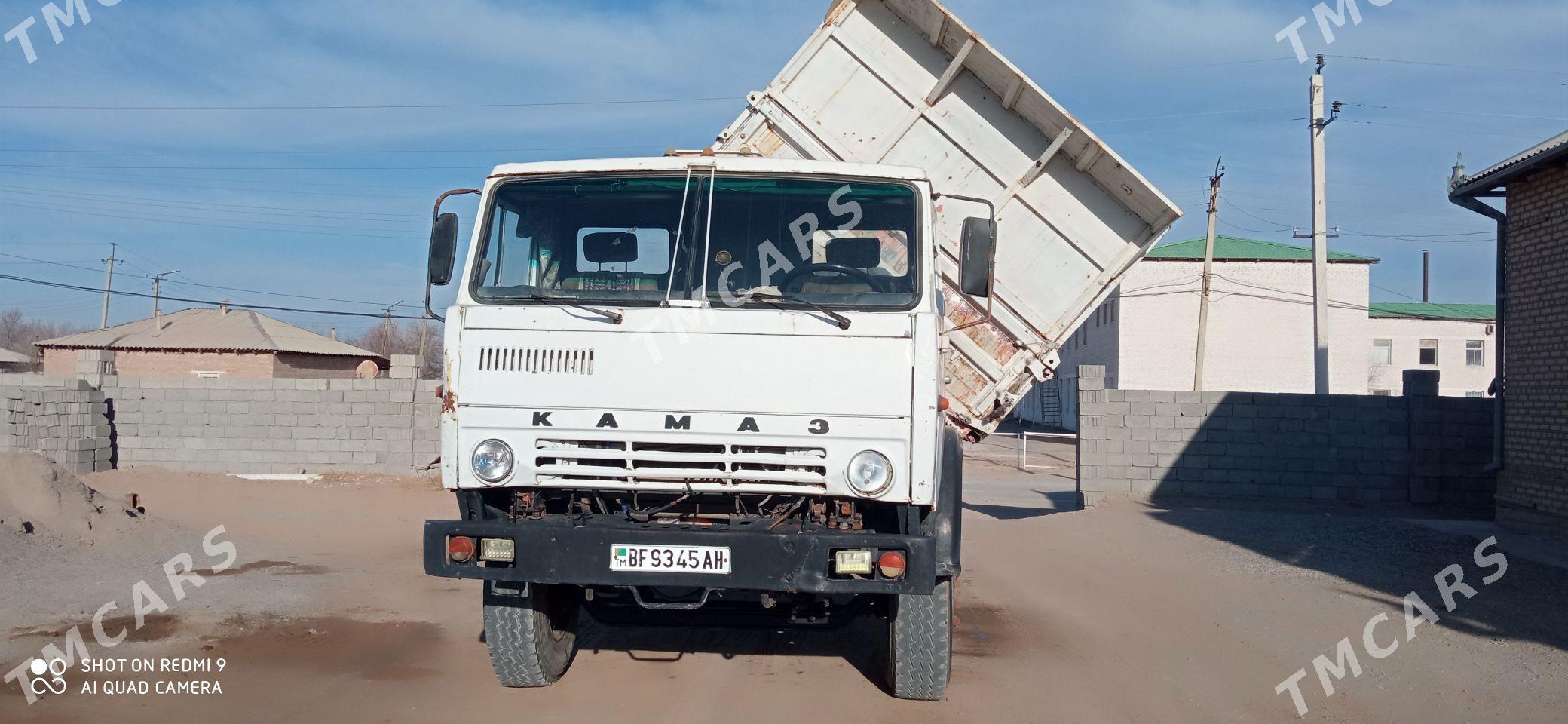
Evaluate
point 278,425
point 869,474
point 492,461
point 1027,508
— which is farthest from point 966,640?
point 278,425

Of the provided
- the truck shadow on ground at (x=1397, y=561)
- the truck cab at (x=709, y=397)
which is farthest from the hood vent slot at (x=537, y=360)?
the truck shadow on ground at (x=1397, y=561)

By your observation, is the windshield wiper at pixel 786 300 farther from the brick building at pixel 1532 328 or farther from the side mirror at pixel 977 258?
the brick building at pixel 1532 328

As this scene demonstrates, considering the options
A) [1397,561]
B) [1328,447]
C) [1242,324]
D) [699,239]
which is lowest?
[1397,561]

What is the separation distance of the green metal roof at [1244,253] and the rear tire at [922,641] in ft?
123

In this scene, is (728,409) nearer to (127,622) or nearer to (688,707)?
(688,707)

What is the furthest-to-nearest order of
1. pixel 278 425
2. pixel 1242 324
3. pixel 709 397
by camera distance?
1. pixel 1242 324
2. pixel 278 425
3. pixel 709 397

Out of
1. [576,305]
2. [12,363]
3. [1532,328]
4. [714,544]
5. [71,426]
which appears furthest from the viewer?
[12,363]

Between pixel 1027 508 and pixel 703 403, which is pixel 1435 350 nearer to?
pixel 1027 508

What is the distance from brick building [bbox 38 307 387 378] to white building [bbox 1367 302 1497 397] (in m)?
41.1

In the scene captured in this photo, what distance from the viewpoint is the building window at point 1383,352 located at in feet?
151

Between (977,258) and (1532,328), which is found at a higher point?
(1532,328)

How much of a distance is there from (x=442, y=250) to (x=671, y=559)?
1917 millimetres

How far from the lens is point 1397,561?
9.27 m

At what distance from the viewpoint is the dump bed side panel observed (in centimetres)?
710
